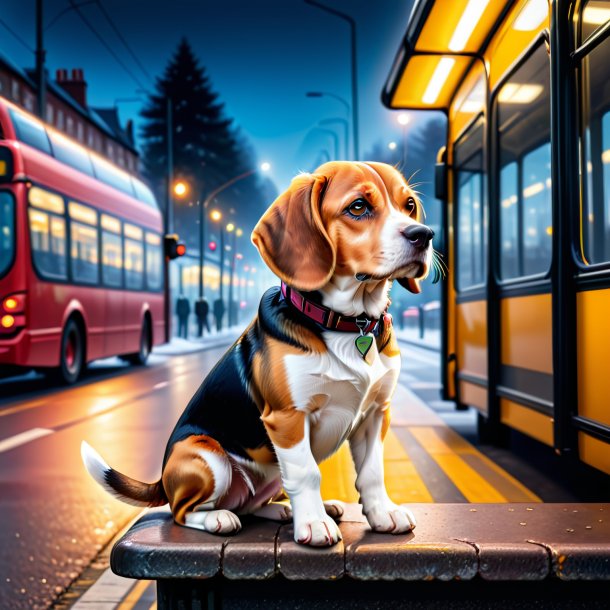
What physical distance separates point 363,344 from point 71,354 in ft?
39.7

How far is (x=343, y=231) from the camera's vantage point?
2002 millimetres

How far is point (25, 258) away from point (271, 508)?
10.0 meters

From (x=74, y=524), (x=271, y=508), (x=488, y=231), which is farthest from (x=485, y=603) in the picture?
(x=488, y=231)

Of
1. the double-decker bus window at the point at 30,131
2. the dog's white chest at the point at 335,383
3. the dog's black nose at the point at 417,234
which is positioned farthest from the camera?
the double-decker bus window at the point at 30,131

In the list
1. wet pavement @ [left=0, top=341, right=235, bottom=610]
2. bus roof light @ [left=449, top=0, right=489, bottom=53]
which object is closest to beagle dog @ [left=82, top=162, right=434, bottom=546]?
wet pavement @ [left=0, top=341, right=235, bottom=610]

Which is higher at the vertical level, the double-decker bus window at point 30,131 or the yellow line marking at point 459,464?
the double-decker bus window at point 30,131

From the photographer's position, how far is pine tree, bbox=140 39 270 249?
69.6m

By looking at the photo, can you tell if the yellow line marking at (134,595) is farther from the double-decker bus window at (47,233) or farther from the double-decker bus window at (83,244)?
the double-decker bus window at (83,244)

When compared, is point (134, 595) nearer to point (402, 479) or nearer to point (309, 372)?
point (309, 372)

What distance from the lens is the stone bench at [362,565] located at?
85.0 inches

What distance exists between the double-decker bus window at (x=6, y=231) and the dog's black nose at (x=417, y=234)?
10601mm

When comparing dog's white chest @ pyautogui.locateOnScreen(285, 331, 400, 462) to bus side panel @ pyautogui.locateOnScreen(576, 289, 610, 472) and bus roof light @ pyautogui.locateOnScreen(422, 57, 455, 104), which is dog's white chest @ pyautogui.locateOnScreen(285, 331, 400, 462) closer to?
bus side panel @ pyautogui.locateOnScreen(576, 289, 610, 472)

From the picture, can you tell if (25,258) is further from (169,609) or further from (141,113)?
(141,113)

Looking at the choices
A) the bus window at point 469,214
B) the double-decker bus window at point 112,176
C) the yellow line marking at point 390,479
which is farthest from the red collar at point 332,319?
the double-decker bus window at point 112,176
